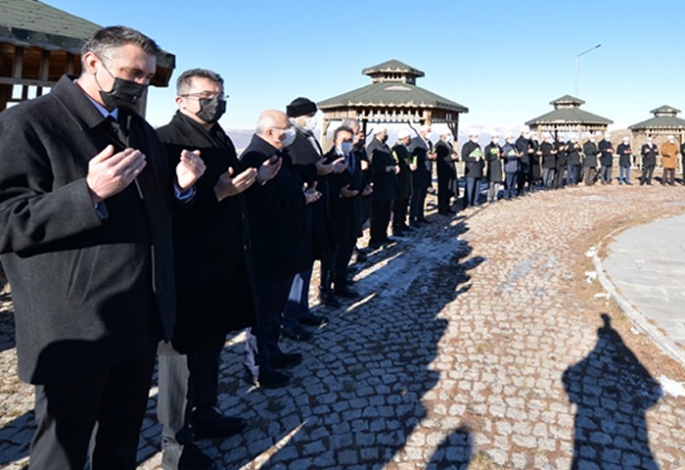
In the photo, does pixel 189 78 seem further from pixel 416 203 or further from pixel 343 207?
pixel 416 203

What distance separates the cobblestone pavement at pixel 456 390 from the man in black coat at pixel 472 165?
21.5 feet

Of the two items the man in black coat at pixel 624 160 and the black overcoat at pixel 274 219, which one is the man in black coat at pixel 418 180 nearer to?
the black overcoat at pixel 274 219

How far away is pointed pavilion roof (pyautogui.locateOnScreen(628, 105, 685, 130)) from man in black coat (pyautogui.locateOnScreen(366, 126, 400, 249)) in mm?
26211

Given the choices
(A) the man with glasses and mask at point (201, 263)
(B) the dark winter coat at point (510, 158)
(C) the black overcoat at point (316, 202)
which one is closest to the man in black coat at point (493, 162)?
(B) the dark winter coat at point (510, 158)

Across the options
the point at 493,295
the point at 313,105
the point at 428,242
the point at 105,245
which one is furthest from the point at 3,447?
the point at 428,242

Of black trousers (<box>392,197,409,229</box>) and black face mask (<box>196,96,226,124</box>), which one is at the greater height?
black face mask (<box>196,96,226,124</box>)

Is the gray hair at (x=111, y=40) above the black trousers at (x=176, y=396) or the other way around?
above

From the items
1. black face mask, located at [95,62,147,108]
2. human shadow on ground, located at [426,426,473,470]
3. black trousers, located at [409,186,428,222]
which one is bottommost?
human shadow on ground, located at [426,426,473,470]

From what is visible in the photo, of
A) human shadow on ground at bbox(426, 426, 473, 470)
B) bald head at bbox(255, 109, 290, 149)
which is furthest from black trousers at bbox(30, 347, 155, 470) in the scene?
bald head at bbox(255, 109, 290, 149)

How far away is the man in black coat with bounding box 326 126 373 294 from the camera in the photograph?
582 centimetres

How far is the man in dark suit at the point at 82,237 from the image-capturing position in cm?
174

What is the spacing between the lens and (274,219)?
3834 millimetres

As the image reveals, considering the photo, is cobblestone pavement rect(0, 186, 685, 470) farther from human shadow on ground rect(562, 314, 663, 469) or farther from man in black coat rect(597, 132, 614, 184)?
man in black coat rect(597, 132, 614, 184)

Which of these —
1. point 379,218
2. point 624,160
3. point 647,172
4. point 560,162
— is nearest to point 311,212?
point 379,218
